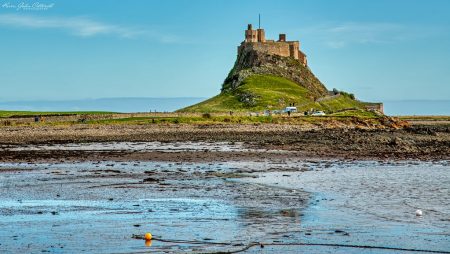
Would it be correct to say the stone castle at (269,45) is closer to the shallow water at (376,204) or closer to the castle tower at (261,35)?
the castle tower at (261,35)

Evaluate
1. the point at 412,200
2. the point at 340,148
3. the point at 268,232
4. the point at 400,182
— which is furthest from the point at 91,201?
the point at 340,148

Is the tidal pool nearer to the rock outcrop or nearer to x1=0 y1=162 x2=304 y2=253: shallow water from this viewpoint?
x1=0 y1=162 x2=304 y2=253: shallow water

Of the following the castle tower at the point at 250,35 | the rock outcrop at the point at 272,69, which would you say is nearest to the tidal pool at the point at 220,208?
the rock outcrop at the point at 272,69

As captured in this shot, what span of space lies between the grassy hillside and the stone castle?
31.3 feet

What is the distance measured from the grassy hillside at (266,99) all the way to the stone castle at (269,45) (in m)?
9.55

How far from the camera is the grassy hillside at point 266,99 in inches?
4899

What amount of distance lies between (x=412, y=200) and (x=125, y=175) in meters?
13.8

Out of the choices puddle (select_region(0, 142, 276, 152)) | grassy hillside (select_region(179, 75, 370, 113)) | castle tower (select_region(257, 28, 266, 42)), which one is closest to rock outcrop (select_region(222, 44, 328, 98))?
grassy hillside (select_region(179, 75, 370, 113))

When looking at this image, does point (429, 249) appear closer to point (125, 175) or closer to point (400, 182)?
point (400, 182)

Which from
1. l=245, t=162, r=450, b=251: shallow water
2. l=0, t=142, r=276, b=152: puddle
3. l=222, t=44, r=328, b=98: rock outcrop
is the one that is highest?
l=222, t=44, r=328, b=98: rock outcrop

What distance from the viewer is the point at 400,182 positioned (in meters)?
31.1

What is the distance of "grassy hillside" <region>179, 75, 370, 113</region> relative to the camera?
124438mm

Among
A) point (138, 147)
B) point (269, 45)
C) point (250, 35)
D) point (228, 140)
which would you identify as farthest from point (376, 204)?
point (250, 35)

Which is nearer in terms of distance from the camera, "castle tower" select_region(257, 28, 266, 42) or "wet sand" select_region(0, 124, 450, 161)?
"wet sand" select_region(0, 124, 450, 161)
